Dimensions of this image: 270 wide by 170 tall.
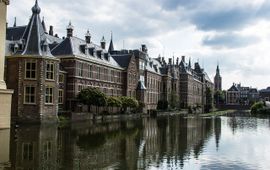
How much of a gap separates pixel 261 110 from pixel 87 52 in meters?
55.4

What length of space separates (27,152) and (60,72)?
112 feet

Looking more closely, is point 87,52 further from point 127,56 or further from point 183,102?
point 183,102

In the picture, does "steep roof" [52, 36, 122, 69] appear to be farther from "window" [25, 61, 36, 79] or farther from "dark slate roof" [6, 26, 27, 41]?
"window" [25, 61, 36, 79]

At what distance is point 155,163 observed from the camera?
63.8 feet

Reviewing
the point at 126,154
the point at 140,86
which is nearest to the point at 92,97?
the point at 140,86

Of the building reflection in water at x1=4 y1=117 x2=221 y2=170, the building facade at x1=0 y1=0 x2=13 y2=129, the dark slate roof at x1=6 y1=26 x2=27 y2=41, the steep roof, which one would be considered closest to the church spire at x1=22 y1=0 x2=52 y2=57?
the dark slate roof at x1=6 y1=26 x2=27 y2=41

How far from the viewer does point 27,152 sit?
21172 mm

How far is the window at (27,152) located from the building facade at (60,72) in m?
21.0

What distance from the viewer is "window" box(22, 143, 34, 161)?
19.4 m

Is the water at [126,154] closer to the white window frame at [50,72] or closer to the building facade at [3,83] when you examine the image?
the building facade at [3,83]

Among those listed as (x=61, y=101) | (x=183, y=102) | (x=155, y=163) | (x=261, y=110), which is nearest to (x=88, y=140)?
(x=155, y=163)

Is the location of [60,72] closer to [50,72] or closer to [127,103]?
[50,72]

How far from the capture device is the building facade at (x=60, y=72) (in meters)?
45.4

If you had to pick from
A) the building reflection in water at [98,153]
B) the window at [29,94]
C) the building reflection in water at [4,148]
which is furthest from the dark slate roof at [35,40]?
the building reflection in water at [98,153]
